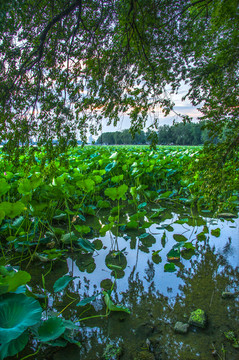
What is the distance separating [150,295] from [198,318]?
30 centimetres

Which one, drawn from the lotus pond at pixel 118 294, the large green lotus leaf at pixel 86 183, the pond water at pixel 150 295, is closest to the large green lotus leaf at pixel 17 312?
the lotus pond at pixel 118 294

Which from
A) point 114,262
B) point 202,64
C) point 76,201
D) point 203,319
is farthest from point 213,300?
point 76,201

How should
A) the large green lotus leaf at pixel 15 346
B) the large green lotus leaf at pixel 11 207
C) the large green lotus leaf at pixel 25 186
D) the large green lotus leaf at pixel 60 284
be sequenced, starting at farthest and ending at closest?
the large green lotus leaf at pixel 25 186 → the large green lotus leaf at pixel 11 207 → the large green lotus leaf at pixel 60 284 → the large green lotus leaf at pixel 15 346

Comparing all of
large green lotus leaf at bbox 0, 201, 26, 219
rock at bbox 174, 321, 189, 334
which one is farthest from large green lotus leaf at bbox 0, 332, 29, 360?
large green lotus leaf at bbox 0, 201, 26, 219

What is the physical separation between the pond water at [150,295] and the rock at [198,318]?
0.07 feet

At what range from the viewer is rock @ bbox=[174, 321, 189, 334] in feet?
3.31

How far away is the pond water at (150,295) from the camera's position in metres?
0.94

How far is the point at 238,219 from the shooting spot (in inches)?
106

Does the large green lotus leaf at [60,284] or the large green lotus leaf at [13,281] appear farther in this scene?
the large green lotus leaf at [60,284]

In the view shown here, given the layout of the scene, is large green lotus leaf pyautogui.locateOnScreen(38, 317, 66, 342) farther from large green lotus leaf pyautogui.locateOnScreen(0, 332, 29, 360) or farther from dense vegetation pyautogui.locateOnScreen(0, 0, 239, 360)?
dense vegetation pyautogui.locateOnScreen(0, 0, 239, 360)

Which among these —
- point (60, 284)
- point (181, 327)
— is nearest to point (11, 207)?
point (60, 284)

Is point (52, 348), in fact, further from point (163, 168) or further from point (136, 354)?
point (163, 168)

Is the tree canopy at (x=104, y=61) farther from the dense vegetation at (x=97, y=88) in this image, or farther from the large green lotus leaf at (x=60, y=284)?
the large green lotus leaf at (x=60, y=284)

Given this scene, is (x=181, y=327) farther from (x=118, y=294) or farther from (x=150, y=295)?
(x=118, y=294)
